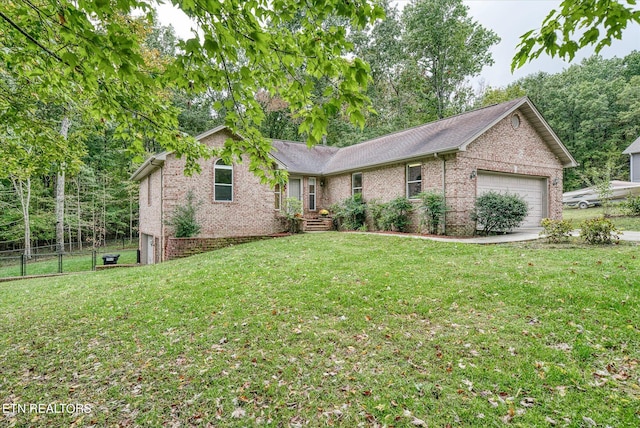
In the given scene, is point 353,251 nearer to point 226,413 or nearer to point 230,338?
point 230,338

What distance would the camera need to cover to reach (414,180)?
1382cm

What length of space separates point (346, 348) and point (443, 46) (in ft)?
93.3

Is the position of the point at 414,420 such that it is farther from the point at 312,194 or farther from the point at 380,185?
the point at 312,194

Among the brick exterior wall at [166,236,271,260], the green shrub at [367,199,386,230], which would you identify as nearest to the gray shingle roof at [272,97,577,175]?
the green shrub at [367,199,386,230]

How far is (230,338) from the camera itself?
4410 mm

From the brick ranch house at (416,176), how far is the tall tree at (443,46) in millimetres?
13843

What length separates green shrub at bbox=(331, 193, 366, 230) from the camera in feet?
51.0

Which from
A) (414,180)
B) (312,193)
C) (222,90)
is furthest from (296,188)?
(222,90)

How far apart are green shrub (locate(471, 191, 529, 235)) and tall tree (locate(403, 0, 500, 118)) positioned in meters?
18.2

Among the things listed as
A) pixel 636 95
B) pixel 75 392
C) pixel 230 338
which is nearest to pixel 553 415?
pixel 230 338

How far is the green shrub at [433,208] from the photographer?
12.2 metres

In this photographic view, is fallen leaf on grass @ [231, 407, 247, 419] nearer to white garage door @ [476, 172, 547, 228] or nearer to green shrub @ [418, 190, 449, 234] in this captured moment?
green shrub @ [418, 190, 449, 234]

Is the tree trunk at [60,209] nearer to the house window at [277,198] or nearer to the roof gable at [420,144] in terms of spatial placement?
the roof gable at [420,144]

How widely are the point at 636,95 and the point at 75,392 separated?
44040mm
